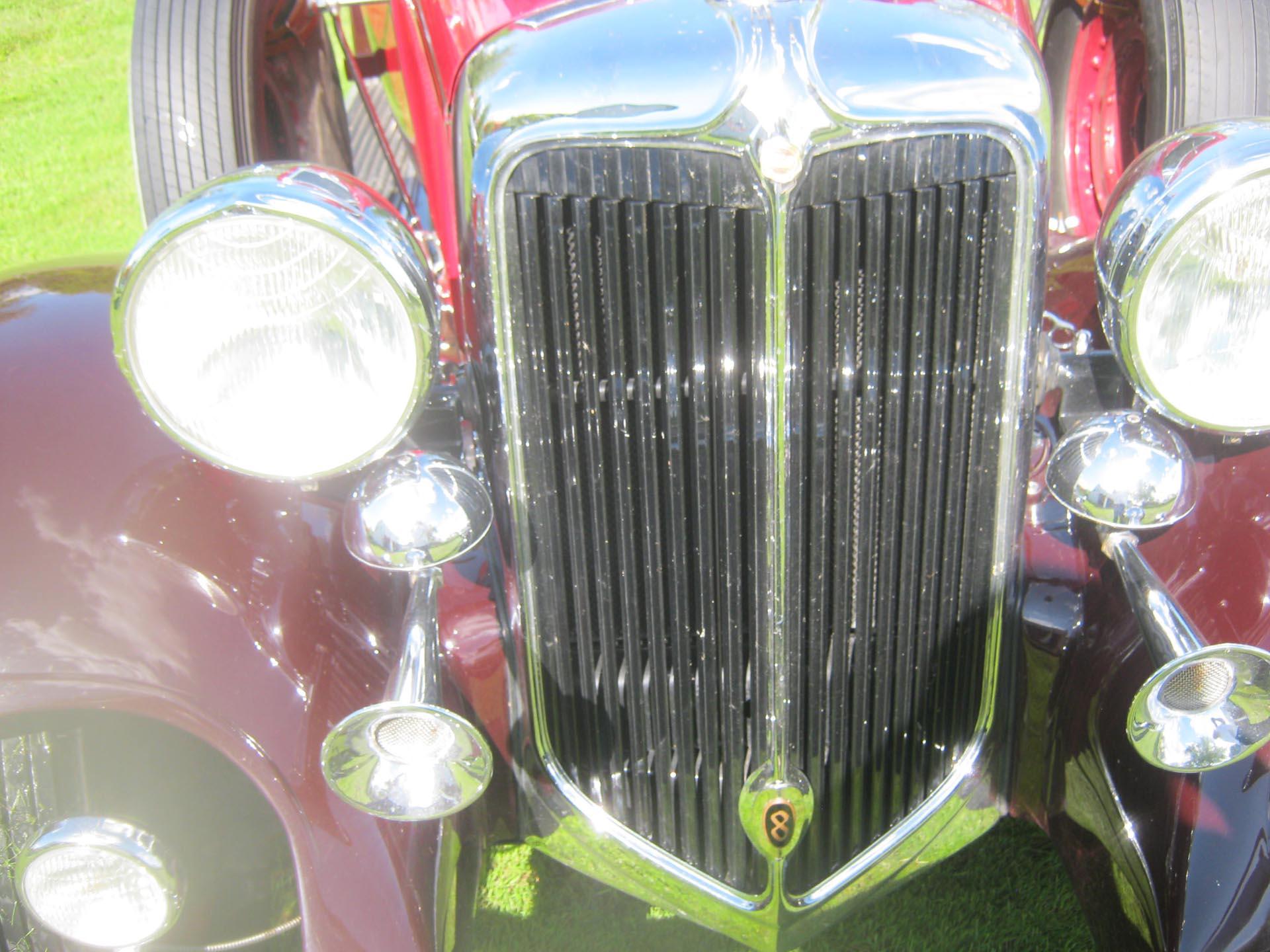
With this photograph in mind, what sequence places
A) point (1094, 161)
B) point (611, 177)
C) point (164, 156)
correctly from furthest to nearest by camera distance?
point (1094, 161) < point (164, 156) < point (611, 177)

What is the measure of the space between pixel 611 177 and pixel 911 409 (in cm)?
46

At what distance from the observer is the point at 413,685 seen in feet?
4.33

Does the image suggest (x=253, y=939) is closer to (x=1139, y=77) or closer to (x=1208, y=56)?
(x=1208, y=56)

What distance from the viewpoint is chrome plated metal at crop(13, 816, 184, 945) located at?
4.39ft

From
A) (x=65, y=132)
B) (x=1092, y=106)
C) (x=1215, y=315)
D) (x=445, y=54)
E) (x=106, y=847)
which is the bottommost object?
(x=65, y=132)

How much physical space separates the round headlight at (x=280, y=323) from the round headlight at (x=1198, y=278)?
821 millimetres

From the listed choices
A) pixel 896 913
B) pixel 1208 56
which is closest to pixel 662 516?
pixel 896 913

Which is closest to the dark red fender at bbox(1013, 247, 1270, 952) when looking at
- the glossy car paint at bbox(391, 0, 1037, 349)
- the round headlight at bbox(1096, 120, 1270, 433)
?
the round headlight at bbox(1096, 120, 1270, 433)

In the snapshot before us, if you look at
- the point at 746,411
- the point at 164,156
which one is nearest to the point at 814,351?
the point at 746,411

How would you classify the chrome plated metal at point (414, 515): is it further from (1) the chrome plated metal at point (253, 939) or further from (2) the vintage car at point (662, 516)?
(1) the chrome plated metal at point (253, 939)

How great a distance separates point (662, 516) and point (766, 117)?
50 cm

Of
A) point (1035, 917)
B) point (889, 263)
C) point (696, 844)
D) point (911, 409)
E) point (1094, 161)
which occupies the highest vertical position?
point (889, 263)

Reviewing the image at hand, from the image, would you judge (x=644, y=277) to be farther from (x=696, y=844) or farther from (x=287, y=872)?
(x=287, y=872)

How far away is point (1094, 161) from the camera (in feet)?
9.61
